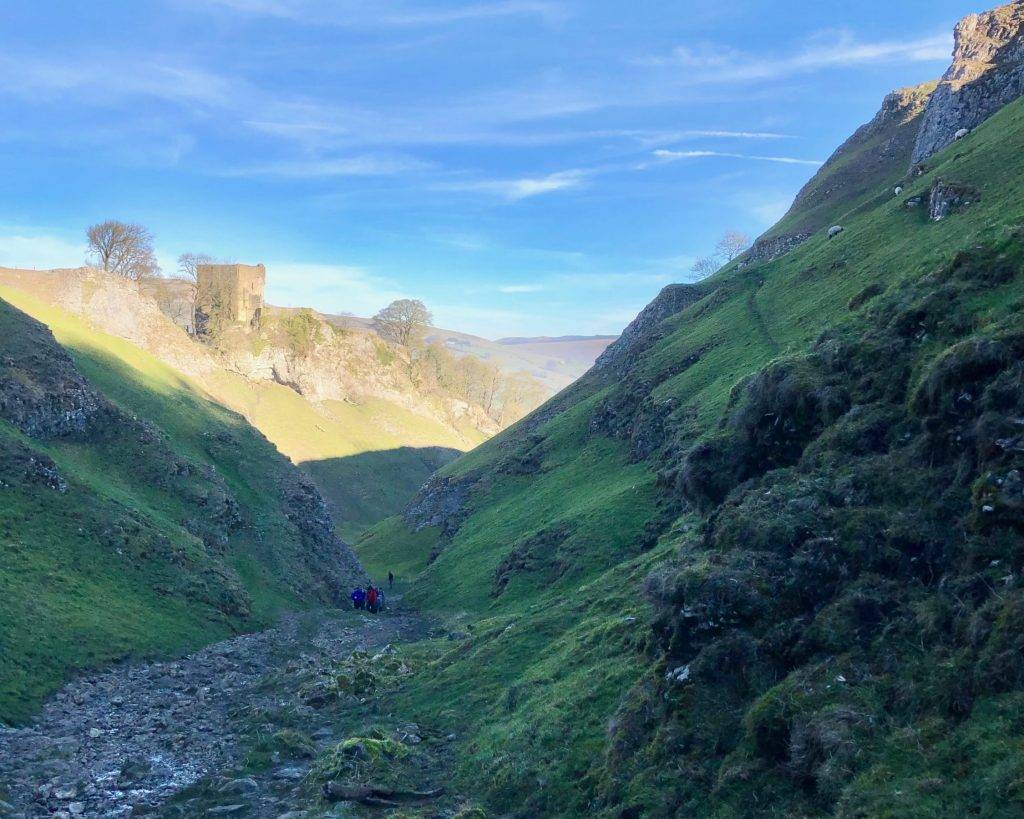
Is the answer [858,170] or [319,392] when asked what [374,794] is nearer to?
[858,170]

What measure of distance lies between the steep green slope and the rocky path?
5.21 feet

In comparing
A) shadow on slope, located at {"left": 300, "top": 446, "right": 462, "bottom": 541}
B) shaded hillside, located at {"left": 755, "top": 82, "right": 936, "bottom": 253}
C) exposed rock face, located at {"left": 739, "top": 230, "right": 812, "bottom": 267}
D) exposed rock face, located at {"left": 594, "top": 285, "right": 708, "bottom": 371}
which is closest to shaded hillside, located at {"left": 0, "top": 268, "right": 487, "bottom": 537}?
shadow on slope, located at {"left": 300, "top": 446, "right": 462, "bottom": 541}

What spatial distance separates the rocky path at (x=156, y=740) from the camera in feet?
66.2

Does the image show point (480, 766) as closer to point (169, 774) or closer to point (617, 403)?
point (169, 774)

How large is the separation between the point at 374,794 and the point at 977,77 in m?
86.6

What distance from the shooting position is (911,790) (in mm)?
11398

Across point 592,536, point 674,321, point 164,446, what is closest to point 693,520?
point 592,536

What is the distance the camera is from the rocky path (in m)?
20.2

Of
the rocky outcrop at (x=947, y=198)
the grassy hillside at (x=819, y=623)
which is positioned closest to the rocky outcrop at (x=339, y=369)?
the grassy hillside at (x=819, y=623)

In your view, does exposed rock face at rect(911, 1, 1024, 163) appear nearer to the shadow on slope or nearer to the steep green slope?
the steep green slope

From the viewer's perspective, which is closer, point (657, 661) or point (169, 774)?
point (657, 661)

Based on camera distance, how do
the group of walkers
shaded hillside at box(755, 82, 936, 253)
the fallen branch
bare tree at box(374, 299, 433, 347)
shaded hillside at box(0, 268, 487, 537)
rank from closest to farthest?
the fallen branch
the group of walkers
shaded hillside at box(0, 268, 487, 537)
shaded hillside at box(755, 82, 936, 253)
bare tree at box(374, 299, 433, 347)

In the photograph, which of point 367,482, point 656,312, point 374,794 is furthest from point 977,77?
point 367,482

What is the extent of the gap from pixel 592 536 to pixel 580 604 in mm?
10743
